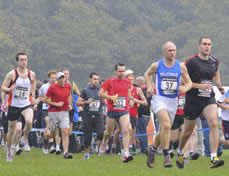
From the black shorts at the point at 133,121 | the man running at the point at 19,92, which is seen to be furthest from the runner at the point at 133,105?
the man running at the point at 19,92

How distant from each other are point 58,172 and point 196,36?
57298mm

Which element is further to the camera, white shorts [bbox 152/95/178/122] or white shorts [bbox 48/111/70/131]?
white shorts [bbox 48/111/70/131]

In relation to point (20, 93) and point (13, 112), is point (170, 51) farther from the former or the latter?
point (13, 112)

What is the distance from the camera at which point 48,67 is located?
2682 inches

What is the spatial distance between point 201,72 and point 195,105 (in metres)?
0.59

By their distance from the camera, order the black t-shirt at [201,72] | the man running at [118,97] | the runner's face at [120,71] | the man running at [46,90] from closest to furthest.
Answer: the black t-shirt at [201,72]
the man running at [118,97]
the runner's face at [120,71]
the man running at [46,90]

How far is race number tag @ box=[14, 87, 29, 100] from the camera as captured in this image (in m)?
15.0

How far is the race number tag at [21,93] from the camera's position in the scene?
14961mm

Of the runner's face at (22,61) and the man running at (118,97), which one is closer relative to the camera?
the runner's face at (22,61)

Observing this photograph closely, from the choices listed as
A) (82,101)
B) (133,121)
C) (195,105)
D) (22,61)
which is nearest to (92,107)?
(82,101)

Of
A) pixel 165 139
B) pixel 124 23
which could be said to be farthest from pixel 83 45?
pixel 165 139

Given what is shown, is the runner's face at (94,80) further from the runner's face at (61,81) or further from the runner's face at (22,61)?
the runner's face at (22,61)

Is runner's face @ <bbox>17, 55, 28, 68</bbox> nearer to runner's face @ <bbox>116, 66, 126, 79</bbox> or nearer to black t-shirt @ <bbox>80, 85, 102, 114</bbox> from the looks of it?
runner's face @ <bbox>116, 66, 126, 79</bbox>

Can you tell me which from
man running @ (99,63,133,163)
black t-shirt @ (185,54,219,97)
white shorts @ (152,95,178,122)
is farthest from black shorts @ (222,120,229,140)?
white shorts @ (152,95,178,122)
